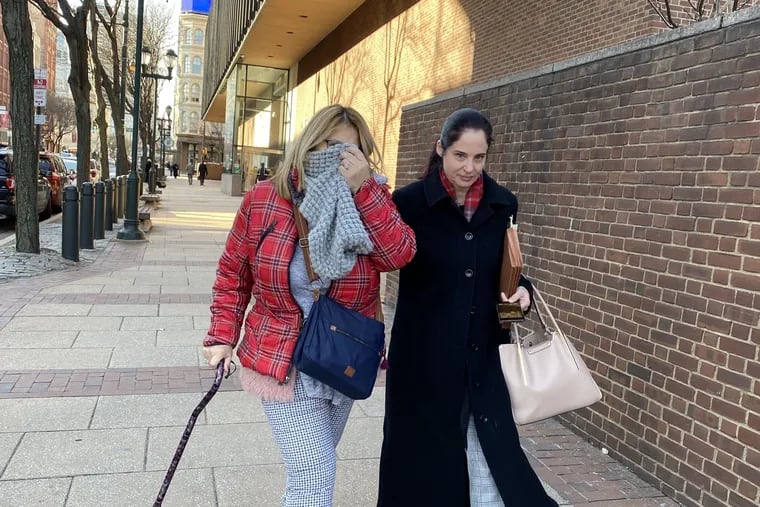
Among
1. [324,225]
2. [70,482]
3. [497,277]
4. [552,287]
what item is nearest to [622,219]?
[552,287]

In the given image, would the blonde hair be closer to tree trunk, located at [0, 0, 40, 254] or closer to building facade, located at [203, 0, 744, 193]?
building facade, located at [203, 0, 744, 193]

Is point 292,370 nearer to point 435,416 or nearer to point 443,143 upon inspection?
point 435,416

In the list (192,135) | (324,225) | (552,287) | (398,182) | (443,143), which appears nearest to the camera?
(324,225)

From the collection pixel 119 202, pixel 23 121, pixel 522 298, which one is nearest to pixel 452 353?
pixel 522 298

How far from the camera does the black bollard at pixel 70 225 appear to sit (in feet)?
32.3

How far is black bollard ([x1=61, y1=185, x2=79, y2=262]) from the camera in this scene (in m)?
9.85

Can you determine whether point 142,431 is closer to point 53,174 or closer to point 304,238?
point 304,238

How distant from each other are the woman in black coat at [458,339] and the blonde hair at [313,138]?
0.35 m

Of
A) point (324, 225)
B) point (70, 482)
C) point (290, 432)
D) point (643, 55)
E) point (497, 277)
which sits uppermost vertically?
point (643, 55)

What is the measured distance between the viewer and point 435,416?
249cm

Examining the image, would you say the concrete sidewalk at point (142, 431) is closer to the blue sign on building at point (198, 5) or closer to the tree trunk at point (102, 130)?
the tree trunk at point (102, 130)

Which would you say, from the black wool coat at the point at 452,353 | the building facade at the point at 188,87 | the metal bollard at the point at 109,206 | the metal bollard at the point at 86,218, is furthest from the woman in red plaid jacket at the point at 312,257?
the building facade at the point at 188,87

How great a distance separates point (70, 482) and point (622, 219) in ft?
11.5

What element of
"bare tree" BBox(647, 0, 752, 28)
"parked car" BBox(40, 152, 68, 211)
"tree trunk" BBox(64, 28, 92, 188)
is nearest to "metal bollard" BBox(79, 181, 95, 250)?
"tree trunk" BBox(64, 28, 92, 188)
